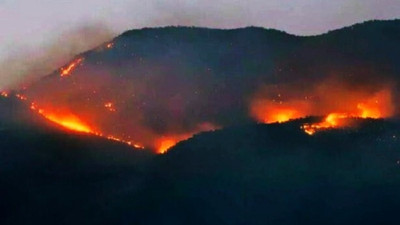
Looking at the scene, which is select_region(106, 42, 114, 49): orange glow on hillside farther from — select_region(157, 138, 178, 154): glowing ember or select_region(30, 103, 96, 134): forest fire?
select_region(157, 138, 178, 154): glowing ember

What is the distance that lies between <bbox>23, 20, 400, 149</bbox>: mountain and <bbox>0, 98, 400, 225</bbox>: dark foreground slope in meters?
6.67

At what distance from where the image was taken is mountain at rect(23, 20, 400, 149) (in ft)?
132

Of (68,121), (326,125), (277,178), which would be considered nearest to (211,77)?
(68,121)

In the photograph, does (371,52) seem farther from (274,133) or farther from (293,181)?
(293,181)

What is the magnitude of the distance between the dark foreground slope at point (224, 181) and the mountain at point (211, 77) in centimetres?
667

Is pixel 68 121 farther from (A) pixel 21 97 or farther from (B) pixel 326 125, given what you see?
(B) pixel 326 125

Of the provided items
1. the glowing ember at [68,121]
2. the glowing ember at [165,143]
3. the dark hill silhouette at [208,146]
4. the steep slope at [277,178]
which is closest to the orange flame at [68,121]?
the glowing ember at [68,121]

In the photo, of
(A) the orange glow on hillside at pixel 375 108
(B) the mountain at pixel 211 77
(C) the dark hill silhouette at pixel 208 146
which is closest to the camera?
(C) the dark hill silhouette at pixel 208 146

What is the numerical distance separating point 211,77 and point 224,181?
1453 centimetres

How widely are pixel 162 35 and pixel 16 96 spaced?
1105 cm

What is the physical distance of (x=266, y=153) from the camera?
101 feet

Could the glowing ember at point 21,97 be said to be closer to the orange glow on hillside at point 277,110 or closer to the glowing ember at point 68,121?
the glowing ember at point 68,121

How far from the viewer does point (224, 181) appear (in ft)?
96.2

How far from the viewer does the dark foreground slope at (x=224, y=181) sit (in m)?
27.8
